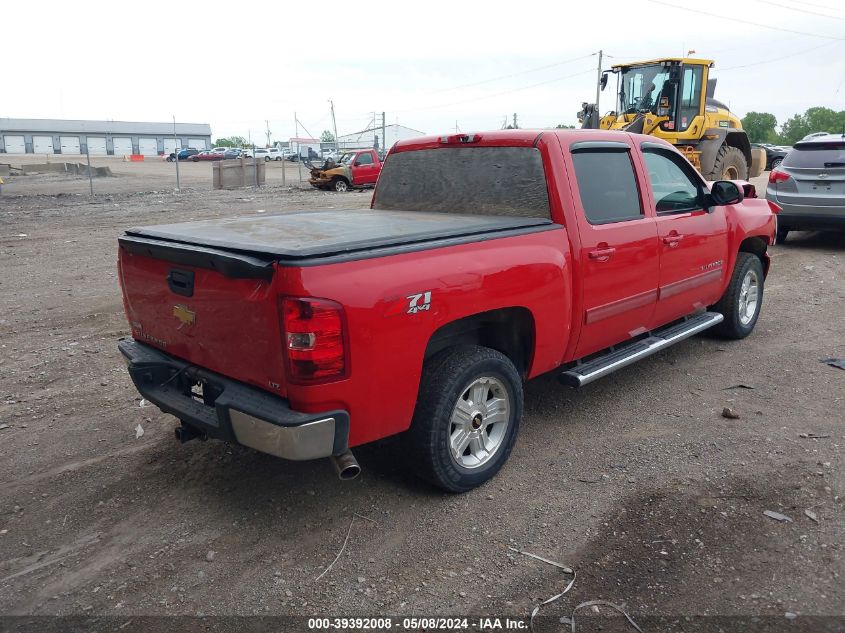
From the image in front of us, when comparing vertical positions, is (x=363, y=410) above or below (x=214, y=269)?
below

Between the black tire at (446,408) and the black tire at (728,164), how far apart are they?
48.2 ft

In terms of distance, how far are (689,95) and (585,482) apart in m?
14.8

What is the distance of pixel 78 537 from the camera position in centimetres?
343

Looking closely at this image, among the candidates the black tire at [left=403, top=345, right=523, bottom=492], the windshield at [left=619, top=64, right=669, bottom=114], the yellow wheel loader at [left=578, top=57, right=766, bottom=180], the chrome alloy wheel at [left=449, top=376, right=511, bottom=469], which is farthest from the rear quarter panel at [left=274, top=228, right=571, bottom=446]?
the windshield at [left=619, top=64, right=669, bottom=114]

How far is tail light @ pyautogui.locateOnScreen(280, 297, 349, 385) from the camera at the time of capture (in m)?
2.91

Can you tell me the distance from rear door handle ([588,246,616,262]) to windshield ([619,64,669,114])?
44.5ft

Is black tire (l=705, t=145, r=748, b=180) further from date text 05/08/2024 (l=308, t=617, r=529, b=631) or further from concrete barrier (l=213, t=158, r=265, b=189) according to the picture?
concrete barrier (l=213, t=158, r=265, b=189)

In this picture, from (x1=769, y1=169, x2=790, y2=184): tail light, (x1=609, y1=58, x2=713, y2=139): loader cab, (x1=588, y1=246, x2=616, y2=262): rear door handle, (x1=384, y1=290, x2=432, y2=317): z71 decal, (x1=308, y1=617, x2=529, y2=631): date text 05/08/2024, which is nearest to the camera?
(x1=308, y1=617, x2=529, y2=631): date text 05/08/2024

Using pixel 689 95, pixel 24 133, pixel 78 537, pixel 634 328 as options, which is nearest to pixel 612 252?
pixel 634 328

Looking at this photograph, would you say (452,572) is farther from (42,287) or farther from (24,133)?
(24,133)

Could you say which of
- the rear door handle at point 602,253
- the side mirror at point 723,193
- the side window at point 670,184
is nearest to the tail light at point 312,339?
the rear door handle at point 602,253

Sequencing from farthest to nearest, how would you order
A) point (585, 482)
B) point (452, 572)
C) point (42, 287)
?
1. point (42, 287)
2. point (585, 482)
3. point (452, 572)

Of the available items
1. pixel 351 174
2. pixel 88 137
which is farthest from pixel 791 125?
pixel 88 137

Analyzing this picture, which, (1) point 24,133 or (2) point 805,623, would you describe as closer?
(2) point 805,623
